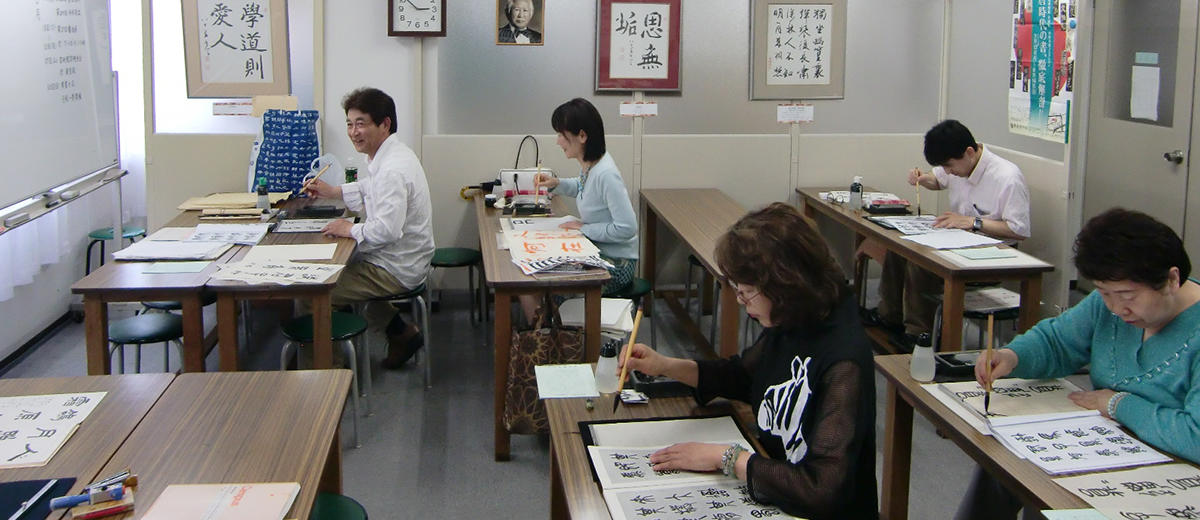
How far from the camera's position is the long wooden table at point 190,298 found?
3248 mm

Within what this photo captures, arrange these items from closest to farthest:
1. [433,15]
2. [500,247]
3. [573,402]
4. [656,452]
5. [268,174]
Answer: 1. [656,452]
2. [573,402]
3. [500,247]
4. [268,174]
5. [433,15]

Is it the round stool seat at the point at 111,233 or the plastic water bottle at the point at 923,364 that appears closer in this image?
the plastic water bottle at the point at 923,364

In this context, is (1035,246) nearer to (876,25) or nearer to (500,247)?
(876,25)

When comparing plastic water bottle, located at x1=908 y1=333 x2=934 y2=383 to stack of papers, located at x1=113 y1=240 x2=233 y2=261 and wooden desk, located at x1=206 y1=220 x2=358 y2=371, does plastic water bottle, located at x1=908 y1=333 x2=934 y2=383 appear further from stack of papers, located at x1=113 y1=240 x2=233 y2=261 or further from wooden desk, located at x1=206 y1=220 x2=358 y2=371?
stack of papers, located at x1=113 y1=240 x2=233 y2=261

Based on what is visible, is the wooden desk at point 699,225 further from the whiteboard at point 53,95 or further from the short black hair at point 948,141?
the whiteboard at point 53,95

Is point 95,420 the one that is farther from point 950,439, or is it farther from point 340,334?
point 950,439

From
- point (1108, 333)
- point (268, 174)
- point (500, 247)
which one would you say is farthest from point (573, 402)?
point (268, 174)

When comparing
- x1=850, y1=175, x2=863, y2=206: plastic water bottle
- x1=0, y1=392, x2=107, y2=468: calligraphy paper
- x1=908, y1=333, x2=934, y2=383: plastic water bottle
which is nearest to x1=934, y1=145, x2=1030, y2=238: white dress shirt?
x1=850, y1=175, x2=863, y2=206: plastic water bottle

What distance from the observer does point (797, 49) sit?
18.4 ft

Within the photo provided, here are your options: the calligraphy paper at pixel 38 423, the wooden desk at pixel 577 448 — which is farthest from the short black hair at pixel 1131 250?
the calligraphy paper at pixel 38 423

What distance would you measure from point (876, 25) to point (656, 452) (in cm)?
436

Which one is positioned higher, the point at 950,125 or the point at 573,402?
the point at 950,125

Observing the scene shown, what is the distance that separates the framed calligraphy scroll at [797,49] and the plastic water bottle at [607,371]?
3696 millimetres

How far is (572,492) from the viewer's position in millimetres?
1798
